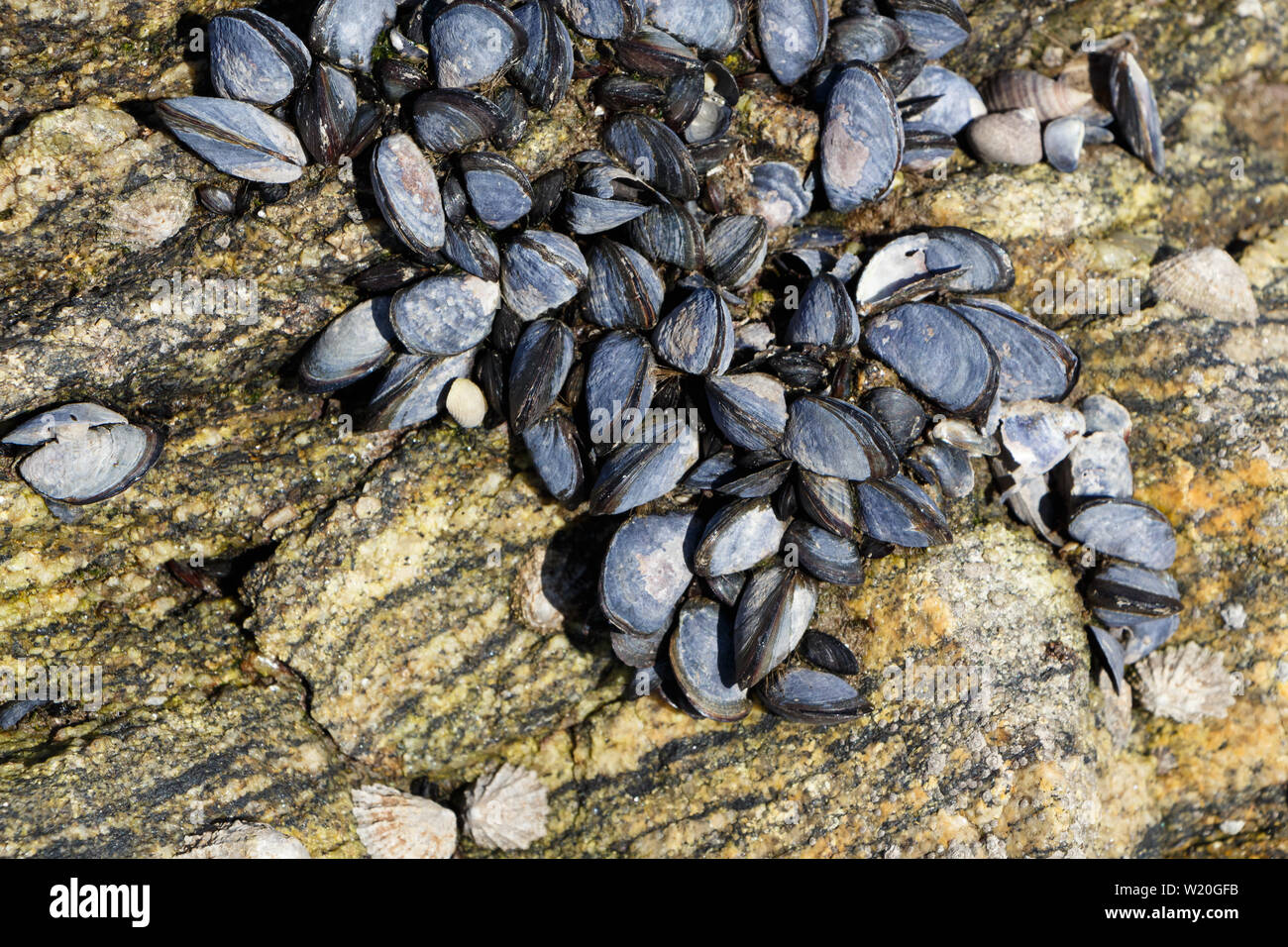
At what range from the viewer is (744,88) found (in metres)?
3.92

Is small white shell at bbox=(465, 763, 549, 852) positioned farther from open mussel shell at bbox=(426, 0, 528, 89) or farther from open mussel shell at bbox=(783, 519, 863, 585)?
open mussel shell at bbox=(426, 0, 528, 89)

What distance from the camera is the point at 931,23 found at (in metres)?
4.01

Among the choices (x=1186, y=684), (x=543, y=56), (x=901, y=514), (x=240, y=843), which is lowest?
(x=240, y=843)

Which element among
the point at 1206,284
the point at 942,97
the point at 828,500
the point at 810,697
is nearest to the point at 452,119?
the point at 828,500

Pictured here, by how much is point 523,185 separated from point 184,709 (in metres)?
2.41

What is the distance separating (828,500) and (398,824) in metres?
2.15

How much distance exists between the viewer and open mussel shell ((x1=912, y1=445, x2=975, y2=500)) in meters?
3.59

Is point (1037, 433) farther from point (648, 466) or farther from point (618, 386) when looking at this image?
point (618, 386)

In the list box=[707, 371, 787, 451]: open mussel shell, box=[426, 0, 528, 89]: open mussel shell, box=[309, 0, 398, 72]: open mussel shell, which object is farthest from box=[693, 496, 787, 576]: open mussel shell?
box=[309, 0, 398, 72]: open mussel shell

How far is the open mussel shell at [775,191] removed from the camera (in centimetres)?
383

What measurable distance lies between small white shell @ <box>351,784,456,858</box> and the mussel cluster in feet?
3.42

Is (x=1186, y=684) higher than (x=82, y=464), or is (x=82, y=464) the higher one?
(x=82, y=464)
